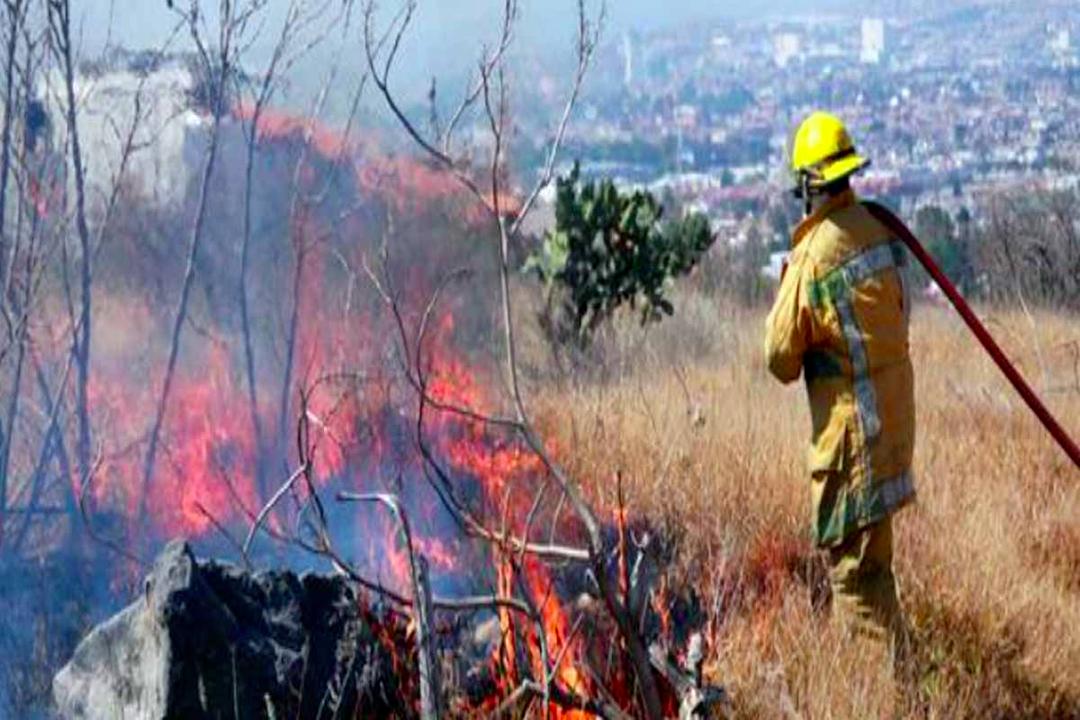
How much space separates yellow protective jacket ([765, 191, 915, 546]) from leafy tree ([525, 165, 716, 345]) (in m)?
5.44

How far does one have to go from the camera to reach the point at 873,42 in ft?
149

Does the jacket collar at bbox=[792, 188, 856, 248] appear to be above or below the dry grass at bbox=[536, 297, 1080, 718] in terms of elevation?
above

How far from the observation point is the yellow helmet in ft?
17.3

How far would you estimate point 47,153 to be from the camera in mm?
Result: 7305

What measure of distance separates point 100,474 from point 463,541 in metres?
1.81

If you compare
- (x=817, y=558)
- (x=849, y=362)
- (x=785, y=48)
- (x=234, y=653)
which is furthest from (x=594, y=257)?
(x=785, y=48)

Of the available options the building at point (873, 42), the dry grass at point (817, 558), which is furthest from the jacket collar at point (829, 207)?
the building at point (873, 42)

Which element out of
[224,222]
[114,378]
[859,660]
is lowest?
[859,660]

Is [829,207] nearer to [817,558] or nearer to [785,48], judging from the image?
[817,558]

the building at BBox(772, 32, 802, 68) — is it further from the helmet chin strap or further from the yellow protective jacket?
the yellow protective jacket

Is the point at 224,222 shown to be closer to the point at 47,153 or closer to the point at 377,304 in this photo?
the point at 377,304

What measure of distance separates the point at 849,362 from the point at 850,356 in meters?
0.02

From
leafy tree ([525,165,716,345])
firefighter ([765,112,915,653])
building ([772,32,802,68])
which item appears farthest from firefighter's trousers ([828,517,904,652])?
building ([772,32,802,68])

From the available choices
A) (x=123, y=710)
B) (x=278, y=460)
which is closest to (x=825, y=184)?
(x=123, y=710)
